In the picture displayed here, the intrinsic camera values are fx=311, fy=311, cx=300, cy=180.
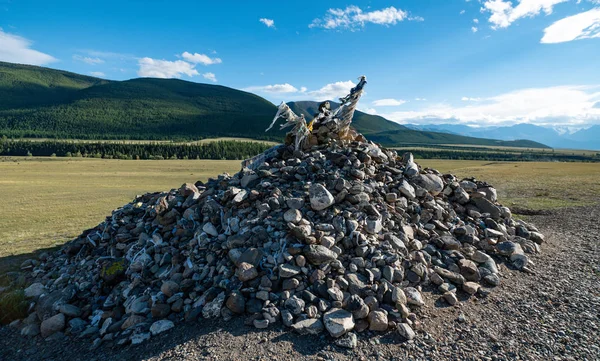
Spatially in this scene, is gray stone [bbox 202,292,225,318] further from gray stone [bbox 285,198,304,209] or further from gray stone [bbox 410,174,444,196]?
gray stone [bbox 410,174,444,196]

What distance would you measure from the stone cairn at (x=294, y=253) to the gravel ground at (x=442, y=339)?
217 millimetres

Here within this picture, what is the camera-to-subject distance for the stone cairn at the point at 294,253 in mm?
6141

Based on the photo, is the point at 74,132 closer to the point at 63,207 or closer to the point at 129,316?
the point at 63,207

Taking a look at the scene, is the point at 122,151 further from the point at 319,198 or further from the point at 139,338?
the point at 139,338

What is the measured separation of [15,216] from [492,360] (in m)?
26.5

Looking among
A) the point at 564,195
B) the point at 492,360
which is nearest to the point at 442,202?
the point at 492,360

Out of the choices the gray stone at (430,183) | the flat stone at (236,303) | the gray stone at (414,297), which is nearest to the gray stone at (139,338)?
the flat stone at (236,303)

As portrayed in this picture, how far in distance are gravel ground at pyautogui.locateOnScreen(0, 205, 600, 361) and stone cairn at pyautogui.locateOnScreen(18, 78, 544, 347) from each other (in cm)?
22

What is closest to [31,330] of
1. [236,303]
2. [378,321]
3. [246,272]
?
[236,303]

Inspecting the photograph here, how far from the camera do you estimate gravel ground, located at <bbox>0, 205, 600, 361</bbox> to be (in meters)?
5.32

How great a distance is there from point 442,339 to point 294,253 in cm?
323

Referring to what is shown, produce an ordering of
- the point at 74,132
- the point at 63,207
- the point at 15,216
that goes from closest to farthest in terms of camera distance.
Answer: the point at 15,216 < the point at 63,207 < the point at 74,132

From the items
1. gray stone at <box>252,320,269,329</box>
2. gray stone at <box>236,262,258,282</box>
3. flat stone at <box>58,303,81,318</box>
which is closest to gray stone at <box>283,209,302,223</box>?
gray stone at <box>236,262,258,282</box>

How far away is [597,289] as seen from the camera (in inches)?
299
